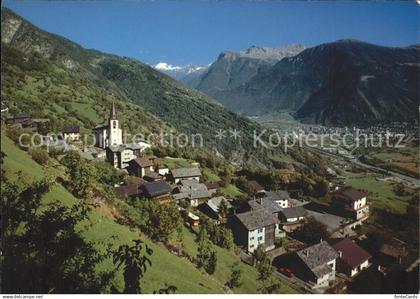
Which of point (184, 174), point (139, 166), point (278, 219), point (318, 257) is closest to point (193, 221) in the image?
point (318, 257)

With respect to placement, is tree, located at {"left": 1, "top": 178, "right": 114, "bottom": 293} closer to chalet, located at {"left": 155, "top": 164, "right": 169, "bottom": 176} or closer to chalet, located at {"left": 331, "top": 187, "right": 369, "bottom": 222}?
chalet, located at {"left": 155, "top": 164, "right": 169, "bottom": 176}

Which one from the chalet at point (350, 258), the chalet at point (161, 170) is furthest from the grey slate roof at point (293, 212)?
the chalet at point (161, 170)

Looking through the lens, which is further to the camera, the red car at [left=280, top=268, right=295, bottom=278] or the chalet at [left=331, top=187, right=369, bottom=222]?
the chalet at [left=331, top=187, right=369, bottom=222]

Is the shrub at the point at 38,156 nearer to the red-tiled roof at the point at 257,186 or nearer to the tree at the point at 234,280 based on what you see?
the tree at the point at 234,280

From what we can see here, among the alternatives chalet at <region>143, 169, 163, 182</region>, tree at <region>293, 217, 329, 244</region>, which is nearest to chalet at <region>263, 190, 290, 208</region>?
tree at <region>293, 217, 329, 244</region>

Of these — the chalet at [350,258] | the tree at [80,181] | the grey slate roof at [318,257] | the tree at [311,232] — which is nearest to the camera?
the tree at [80,181]

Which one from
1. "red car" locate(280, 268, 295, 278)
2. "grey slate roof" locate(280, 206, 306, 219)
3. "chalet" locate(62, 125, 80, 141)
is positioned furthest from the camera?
"chalet" locate(62, 125, 80, 141)
